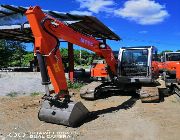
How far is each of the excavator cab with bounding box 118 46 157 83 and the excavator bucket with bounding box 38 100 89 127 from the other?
4954mm

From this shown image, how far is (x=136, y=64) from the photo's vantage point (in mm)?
14539

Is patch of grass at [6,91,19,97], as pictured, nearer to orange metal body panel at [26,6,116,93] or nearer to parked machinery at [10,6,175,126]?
parked machinery at [10,6,175,126]

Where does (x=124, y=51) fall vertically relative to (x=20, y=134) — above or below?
above

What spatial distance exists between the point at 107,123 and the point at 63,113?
1250mm

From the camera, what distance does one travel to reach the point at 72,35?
1071cm

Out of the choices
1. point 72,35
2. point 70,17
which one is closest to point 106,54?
point 72,35

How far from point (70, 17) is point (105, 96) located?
4.84 meters

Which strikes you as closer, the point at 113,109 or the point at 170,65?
the point at 113,109

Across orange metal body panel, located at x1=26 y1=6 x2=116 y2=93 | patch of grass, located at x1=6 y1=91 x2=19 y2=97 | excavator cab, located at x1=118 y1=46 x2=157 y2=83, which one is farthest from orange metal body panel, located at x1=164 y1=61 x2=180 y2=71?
orange metal body panel, located at x1=26 y1=6 x2=116 y2=93

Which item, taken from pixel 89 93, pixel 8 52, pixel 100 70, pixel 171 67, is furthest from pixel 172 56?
pixel 8 52

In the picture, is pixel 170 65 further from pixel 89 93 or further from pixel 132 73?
pixel 89 93

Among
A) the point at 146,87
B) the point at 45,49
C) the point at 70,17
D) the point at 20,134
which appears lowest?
the point at 20,134

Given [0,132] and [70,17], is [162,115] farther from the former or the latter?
[70,17]

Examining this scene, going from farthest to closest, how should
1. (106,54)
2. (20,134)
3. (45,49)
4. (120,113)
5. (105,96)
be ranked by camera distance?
(105,96) < (106,54) < (120,113) < (45,49) < (20,134)
